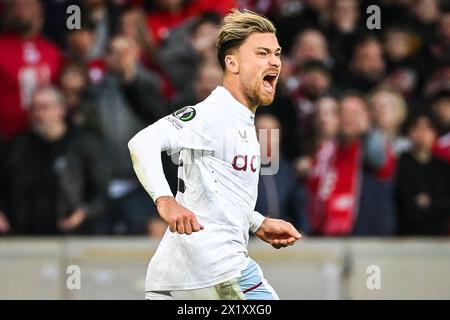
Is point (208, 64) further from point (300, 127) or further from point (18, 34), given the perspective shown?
point (18, 34)

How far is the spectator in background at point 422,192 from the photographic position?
9523 mm

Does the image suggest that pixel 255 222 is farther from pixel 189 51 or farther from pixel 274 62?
pixel 189 51

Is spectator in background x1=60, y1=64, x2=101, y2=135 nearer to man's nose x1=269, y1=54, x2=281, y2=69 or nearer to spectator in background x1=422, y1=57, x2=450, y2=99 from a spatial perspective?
spectator in background x1=422, y1=57, x2=450, y2=99

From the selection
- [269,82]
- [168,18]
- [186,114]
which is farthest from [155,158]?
[168,18]

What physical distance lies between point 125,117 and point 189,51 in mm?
836

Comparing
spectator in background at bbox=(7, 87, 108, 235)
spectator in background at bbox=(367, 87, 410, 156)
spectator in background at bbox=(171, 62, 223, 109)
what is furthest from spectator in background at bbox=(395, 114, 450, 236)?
spectator in background at bbox=(7, 87, 108, 235)

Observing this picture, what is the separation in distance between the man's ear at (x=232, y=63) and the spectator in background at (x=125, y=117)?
4.01 meters

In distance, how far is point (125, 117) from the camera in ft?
30.8

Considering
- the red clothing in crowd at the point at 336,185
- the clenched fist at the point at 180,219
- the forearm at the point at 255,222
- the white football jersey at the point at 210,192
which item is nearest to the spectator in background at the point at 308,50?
the red clothing in crowd at the point at 336,185

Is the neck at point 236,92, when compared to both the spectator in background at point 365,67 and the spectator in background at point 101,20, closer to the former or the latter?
the spectator in background at point 101,20

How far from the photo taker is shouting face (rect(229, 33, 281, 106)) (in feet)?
17.2

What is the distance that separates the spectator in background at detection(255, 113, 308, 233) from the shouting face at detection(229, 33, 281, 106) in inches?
143

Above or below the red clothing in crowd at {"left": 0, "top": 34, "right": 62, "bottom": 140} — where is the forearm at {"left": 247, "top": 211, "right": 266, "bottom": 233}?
below
